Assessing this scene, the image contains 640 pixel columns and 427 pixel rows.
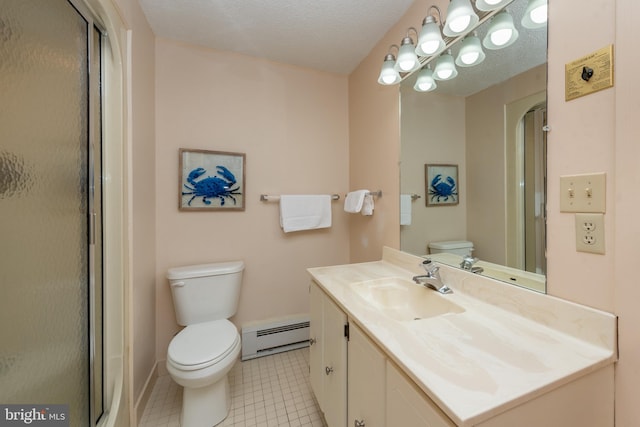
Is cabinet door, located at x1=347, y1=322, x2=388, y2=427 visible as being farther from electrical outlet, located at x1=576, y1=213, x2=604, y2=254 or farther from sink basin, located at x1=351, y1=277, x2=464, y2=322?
electrical outlet, located at x1=576, y1=213, x2=604, y2=254

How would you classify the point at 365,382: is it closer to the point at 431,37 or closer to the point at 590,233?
the point at 590,233

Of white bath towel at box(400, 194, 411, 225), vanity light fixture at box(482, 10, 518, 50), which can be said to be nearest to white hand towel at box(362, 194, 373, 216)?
white bath towel at box(400, 194, 411, 225)

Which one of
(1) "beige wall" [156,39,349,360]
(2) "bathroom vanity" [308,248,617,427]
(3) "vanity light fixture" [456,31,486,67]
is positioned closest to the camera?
(2) "bathroom vanity" [308,248,617,427]

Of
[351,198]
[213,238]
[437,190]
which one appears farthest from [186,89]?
[437,190]

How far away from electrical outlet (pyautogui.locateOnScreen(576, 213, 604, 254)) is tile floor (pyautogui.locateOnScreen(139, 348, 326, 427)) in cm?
140

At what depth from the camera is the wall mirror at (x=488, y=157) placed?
2.86ft

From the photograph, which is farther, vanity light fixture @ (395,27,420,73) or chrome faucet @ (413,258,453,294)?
vanity light fixture @ (395,27,420,73)

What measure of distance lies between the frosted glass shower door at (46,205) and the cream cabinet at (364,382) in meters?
1.06

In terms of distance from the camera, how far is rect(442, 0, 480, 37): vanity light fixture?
972 millimetres

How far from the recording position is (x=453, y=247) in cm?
124

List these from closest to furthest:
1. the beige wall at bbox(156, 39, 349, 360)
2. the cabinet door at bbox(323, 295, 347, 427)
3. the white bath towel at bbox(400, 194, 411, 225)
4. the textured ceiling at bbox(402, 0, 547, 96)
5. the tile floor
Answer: the textured ceiling at bbox(402, 0, 547, 96), the cabinet door at bbox(323, 295, 347, 427), the tile floor, the white bath towel at bbox(400, 194, 411, 225), the beige wall at bbox(156, 39, 349, 360)

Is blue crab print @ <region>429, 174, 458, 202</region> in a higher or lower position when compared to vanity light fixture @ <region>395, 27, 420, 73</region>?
lower

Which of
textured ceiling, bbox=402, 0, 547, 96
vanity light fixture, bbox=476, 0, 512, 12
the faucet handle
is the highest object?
vanity light fixture, bbox=476, 0, 512, 12

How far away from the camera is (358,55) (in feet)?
6.07
